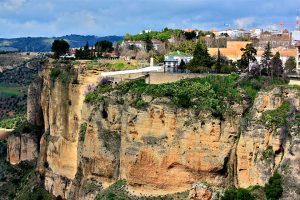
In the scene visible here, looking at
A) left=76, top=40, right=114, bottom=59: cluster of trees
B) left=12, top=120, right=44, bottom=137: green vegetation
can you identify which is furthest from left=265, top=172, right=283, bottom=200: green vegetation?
left=12, top=120, right=44, bottom=137: green vegetation

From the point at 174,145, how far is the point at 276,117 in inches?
265

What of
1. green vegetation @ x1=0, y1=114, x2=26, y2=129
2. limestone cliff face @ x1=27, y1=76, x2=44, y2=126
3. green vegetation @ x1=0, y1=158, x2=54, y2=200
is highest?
limestone cliff face @ x1=27, y1=76, x2=44, y2=126

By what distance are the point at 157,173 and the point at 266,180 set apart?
25.5 feet

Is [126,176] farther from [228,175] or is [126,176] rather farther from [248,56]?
[248,56]

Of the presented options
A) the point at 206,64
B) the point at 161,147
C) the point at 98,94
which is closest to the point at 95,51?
the point at 98,94

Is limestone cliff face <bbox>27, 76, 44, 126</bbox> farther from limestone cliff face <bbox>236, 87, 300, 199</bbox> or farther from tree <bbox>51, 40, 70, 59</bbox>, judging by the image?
limestone cliff face <bbox>236, 87, 300, 199</bbox>

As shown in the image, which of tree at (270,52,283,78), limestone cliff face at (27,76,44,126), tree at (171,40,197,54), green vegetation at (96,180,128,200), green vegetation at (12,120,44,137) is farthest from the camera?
limestone cliff face at (27,76,44,126)

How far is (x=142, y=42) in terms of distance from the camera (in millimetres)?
66312

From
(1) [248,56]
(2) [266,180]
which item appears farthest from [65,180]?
(2) [266,180]

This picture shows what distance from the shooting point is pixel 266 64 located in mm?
43062

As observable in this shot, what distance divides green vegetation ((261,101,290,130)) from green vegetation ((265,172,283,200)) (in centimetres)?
277

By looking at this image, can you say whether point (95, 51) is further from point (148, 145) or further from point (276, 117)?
point (276, 117)

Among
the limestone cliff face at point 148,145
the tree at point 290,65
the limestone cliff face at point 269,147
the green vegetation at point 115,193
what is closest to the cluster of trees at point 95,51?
the limestone cliff face at point 148,145

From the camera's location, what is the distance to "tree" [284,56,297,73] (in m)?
44.8
